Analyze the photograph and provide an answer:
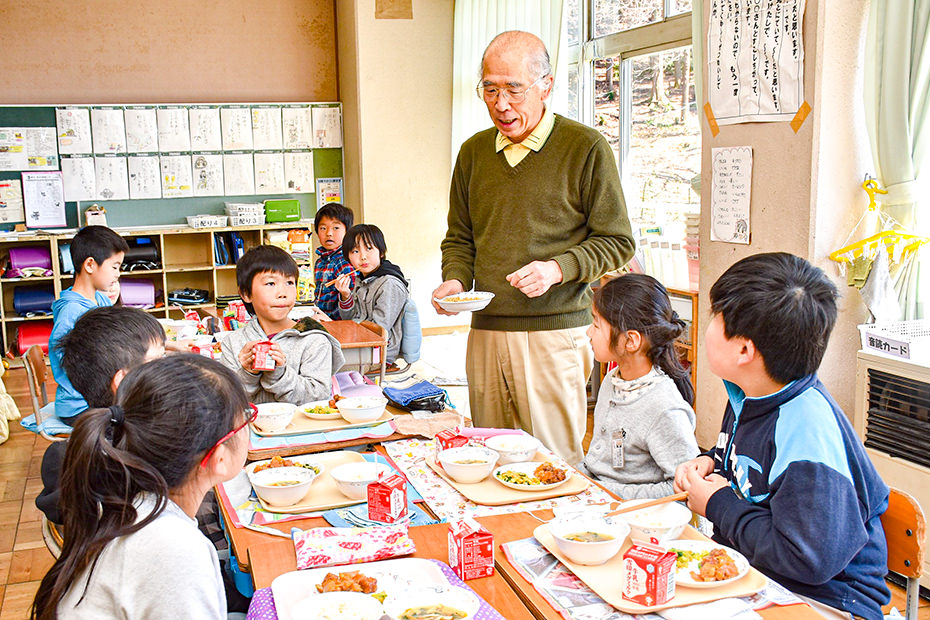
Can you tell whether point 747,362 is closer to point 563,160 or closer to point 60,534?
point 563,160

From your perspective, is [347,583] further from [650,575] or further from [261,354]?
[261,354]

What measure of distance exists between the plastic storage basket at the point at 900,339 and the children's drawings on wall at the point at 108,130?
618cm

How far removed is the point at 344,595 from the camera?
4.44 ft

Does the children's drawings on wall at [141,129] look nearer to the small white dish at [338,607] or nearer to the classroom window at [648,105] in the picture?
the classroom window at [648,105]

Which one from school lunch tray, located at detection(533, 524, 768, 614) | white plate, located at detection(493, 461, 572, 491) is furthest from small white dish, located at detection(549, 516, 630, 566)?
white plate, located at detection(493, 461, 572, 491)

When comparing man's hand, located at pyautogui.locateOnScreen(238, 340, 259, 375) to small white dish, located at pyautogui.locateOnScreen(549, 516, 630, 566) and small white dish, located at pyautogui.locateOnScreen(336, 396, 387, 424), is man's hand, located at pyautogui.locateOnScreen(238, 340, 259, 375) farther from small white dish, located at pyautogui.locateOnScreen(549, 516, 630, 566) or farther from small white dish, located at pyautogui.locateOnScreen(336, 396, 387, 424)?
small white dish, located at pyautogui.locateOnScreen(549, 516, 630, 566)

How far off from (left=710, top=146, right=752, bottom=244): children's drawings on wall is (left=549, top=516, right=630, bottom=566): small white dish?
244 centimetres

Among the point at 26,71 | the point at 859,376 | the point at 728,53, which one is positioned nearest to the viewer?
the point at 859,376

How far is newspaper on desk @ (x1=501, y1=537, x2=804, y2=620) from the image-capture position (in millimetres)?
Answer: 1322

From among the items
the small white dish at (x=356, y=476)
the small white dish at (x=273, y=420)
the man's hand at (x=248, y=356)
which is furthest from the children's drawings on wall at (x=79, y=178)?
the small white dish at (x=356, y=476)

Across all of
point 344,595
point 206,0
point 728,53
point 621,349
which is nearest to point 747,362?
point 621,349

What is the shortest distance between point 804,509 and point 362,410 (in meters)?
1.24

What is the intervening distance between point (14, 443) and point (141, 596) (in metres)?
4.24

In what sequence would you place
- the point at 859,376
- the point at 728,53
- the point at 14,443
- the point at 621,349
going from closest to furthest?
the point at 621,349 → the point at 859,376 → the point at 728,53 → the point at 14,443
